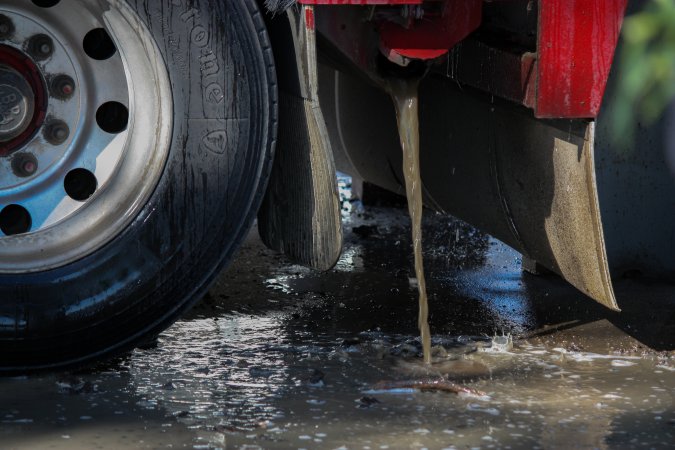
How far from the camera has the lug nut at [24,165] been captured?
2.78 meters

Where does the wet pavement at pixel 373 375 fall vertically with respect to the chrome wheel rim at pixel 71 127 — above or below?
below

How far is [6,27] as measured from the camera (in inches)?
108

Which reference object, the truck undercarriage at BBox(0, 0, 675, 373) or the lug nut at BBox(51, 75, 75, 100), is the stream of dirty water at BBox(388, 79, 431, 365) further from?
the lug nut at BBox(51, 75, 75, 100)

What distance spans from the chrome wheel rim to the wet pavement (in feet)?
1.29

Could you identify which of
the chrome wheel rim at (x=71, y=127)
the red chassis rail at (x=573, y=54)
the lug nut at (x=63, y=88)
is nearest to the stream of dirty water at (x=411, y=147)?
the red chassis rail at (x=573, y=54)

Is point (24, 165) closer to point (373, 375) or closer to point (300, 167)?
point (300, 167)

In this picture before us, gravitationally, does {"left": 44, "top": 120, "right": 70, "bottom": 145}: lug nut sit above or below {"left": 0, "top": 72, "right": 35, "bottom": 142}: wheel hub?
below

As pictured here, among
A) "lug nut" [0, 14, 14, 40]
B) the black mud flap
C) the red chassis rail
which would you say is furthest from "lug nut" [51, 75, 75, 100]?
the red chassis rail

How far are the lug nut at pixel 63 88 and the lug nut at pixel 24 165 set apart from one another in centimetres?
18

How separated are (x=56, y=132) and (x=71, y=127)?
44mm

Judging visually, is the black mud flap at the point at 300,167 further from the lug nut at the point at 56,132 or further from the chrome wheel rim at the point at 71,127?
the lug nut at the point at 56,132

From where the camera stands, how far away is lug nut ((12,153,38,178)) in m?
2.78

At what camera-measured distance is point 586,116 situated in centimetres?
278

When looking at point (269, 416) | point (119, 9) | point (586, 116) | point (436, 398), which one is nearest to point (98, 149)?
point (119, 9)
